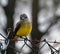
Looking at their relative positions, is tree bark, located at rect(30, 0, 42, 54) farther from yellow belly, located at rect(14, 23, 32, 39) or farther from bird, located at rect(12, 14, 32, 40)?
yellow belly, located at rect(14, 23, 32, 39)

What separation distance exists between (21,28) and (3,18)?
317 centimetres

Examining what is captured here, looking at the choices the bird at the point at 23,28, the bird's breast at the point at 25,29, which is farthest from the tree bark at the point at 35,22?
the bird's breast at the point at 25,29

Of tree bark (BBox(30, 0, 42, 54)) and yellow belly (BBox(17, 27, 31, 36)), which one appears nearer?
yellow belly (BBox(17, 27, 31, 36))

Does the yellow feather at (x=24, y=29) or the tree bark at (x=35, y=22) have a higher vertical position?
the yellow feather at (x=24, y=29)

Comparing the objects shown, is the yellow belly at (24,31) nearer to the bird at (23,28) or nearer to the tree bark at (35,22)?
the bird at (23,28)

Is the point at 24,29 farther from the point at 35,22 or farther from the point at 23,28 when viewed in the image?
the point at 35,22

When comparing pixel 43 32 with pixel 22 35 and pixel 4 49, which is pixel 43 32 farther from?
pixel 4 49

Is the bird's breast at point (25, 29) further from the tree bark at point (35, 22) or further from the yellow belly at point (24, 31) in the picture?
the tree bark at point (35, 22)

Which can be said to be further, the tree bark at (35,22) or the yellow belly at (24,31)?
the tree bark at (35,22)

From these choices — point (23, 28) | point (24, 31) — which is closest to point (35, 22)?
point (23, 28)

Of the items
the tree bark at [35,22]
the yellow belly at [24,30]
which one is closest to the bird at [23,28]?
the yellow belly at [24,30]

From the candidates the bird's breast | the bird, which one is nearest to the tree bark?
the bird

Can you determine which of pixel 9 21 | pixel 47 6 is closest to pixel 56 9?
pixel 47 6

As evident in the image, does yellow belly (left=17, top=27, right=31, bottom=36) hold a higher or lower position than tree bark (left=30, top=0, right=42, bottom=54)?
higher
